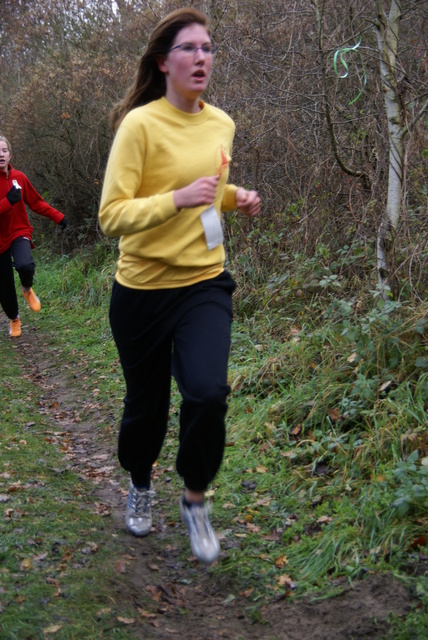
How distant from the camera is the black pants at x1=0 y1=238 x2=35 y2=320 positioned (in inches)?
330

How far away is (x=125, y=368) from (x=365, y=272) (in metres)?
3.03

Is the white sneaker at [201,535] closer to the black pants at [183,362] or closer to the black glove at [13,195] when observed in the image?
the black pants at [183,362]

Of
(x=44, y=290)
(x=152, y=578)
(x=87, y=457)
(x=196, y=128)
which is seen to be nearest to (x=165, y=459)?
(x=87, y=457)

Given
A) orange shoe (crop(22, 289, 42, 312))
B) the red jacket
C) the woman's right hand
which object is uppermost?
the woman's right hand

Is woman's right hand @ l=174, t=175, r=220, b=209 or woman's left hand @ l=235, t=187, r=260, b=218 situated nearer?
woman's right hand @ l=174, t=175, r=220, b=209

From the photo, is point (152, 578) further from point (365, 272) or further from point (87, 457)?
point (365, 272)

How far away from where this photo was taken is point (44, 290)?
11.3 meters

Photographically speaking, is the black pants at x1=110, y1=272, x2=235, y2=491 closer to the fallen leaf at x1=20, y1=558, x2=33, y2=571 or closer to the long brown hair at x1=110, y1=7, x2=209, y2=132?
the fallen leaf at x1=20, y1=558, x2=33, y2=571

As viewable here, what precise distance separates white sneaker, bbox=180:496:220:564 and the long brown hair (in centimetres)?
181

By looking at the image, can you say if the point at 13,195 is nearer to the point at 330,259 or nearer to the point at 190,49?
the point at 330,259

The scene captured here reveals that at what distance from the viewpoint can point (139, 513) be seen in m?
3.72

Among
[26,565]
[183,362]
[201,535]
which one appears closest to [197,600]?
[201,535]

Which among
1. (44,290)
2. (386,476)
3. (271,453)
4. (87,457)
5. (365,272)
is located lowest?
(44,290)

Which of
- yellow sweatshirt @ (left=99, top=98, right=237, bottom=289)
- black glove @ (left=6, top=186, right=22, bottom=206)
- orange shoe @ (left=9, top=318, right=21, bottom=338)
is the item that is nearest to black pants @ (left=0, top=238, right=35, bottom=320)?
orange shoe @ (left=9, top=318, right=21, bottom=338)
